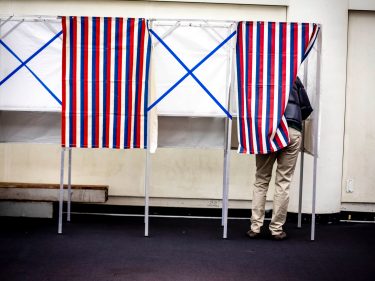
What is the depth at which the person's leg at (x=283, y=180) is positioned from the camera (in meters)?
5.20

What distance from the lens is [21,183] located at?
20.1ft

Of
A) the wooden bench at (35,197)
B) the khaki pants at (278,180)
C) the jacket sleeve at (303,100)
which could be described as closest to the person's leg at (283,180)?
the khaki pants at (278,180)

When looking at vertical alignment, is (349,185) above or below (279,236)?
above

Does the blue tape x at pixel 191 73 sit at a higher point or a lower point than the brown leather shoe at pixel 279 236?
higher

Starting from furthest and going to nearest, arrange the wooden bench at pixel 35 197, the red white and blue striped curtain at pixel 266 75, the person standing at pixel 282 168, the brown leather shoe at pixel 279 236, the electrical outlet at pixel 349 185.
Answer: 1. the electrical outlet at pixel 349 185
2. the wooden bench at pixel 35 197
3. the brown leather shoe at pixel 279 236
4. the person standing at pixel 282 168
5. the red white and blue striped curtain at pixel 266 75

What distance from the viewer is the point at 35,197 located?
234 inches

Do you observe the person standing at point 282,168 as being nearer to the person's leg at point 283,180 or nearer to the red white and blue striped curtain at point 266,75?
the person's leg at point 283,180

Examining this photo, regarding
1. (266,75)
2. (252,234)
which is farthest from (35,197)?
(266,75)

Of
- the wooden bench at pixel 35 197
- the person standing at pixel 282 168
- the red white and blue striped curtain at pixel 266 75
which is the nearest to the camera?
the red white and blue striped curtain at pixel 266 75

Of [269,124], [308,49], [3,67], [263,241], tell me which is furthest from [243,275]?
[3,67]

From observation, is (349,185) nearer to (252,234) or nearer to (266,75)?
(252,234)

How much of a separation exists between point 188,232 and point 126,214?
1021 mm

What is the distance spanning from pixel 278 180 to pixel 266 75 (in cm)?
100

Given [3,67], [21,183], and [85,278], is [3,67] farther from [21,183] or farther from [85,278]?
[85,278]
